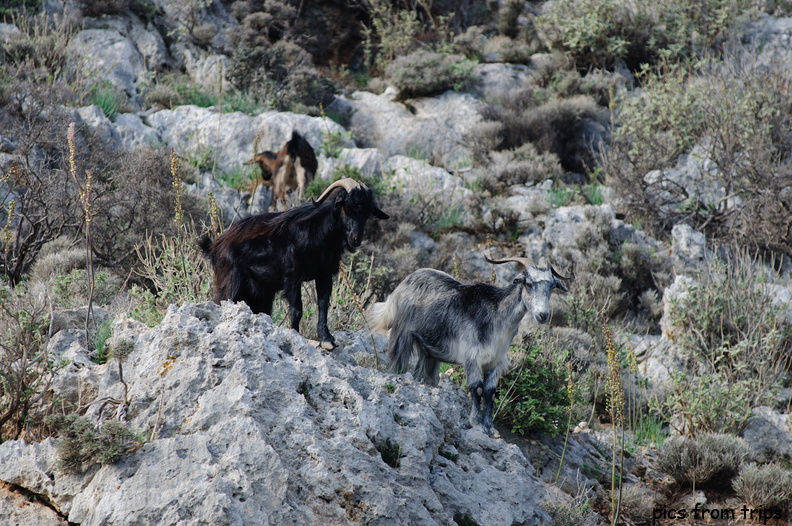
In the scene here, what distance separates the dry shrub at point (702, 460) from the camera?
7.48 m

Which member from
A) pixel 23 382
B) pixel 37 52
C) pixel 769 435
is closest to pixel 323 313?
pixel 23 382

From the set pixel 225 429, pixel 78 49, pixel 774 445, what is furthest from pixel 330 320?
pixel 78 49

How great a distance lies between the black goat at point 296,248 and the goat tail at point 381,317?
0.92 metres

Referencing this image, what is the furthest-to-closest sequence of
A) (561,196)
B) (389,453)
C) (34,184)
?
(561,196) < (34,184) < (389,453)

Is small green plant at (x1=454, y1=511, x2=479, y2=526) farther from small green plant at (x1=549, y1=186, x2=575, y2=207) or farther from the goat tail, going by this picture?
small green plant at (x1=549, y1=186, x2=575, y2=207)

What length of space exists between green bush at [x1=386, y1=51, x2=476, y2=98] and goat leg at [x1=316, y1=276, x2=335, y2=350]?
11.8 metres

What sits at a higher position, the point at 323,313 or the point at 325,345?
the point at 323,313

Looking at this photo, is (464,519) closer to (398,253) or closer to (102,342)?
(102,342)

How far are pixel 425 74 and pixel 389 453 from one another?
1350cm

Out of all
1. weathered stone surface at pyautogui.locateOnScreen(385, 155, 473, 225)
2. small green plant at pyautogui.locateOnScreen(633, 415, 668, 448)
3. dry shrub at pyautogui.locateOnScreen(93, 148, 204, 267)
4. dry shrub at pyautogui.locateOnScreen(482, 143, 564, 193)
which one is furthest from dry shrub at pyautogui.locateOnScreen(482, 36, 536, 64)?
small green plant at pyautogui.locateOnScreen(633, 415, 668, 448)

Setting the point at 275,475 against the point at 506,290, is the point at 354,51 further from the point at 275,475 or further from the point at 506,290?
the point at 275,475

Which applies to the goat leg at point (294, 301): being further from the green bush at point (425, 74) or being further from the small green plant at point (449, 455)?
the green bush at point (425, 74)

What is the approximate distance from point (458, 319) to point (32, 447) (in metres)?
3.29

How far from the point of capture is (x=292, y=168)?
12078 millimetres
